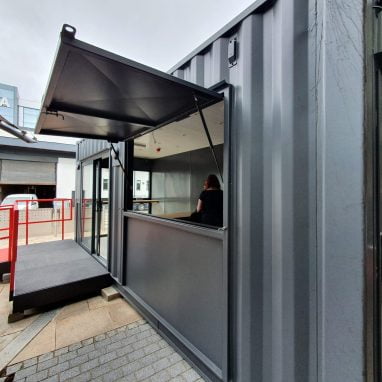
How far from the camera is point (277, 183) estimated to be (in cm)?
130

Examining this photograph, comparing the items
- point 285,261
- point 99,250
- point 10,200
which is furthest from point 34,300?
point 10,200

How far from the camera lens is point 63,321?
98.0 inches

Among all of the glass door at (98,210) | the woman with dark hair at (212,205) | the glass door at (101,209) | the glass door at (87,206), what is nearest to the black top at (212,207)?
the woman with dark hair at (212,205)

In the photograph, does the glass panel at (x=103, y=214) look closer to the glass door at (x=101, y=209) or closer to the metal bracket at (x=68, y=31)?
the glass door at (x=101, y=209)

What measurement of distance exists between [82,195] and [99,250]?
1.76 m

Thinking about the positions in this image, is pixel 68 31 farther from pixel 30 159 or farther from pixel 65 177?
pixel 65 177

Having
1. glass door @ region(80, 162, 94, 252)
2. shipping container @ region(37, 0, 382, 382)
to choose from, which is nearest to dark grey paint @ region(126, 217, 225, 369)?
shipping container @ region(37, 0, 382, 382)

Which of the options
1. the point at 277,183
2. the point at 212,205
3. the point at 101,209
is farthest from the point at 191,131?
the point at 277,183

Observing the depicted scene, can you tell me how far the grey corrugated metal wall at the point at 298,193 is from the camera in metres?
1.05

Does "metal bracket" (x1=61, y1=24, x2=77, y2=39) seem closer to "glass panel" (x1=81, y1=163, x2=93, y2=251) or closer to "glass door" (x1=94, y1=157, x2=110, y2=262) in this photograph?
"glass door" (x1=94, y1=157, x2=110, y2=262)

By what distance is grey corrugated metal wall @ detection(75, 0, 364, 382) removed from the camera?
105cm

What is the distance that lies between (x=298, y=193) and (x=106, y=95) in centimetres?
149

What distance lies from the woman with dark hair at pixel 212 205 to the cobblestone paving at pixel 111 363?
1278 mm

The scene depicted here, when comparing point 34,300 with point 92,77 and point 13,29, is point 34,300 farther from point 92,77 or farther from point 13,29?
point 13,29
